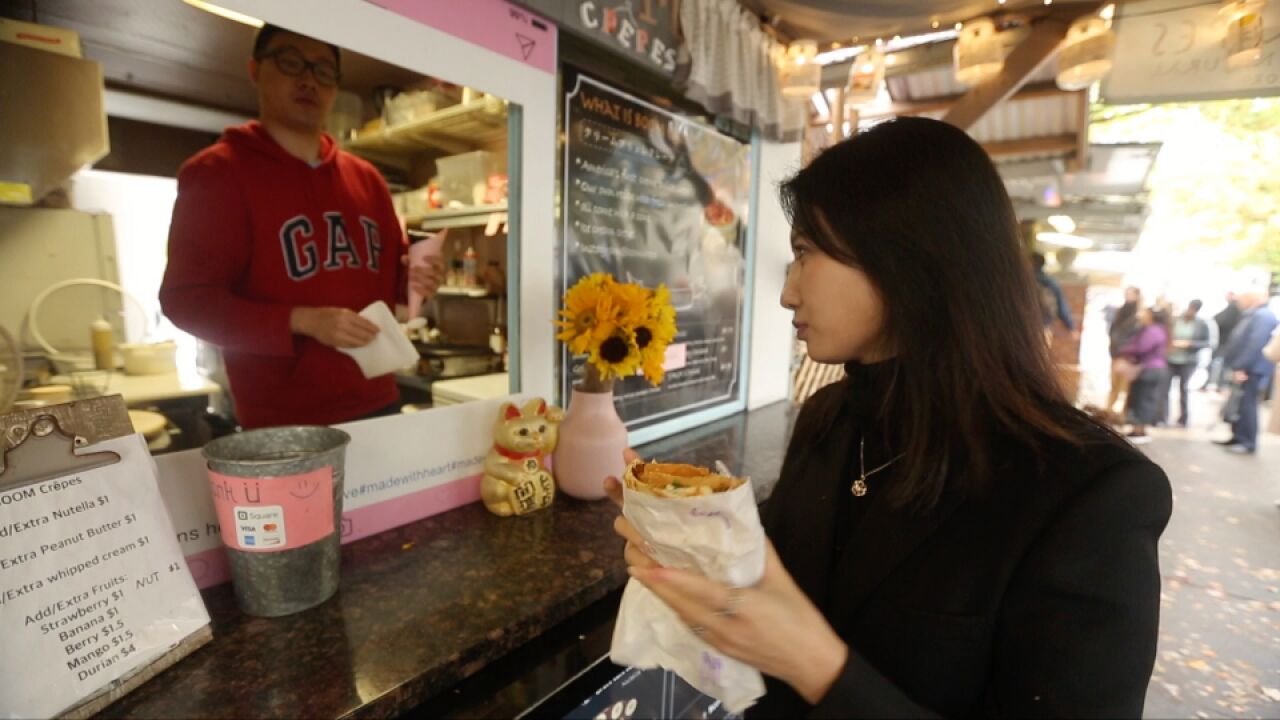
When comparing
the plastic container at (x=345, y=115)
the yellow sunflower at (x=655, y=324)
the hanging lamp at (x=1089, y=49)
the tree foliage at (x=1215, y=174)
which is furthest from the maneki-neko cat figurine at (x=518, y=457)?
the tree foliage at (x=1215, y=174)

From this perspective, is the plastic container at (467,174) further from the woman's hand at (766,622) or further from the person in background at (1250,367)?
the person in background at (1250,367)

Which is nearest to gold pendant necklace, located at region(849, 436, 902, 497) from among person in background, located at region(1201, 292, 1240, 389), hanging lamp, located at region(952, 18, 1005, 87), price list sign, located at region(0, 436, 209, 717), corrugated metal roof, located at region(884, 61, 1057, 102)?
price list sign, located at region(0, 436, 209, 717)

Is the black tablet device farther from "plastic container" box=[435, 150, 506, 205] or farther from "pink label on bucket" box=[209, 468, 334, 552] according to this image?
"plastic container" box=[435, 150, 506, 205]

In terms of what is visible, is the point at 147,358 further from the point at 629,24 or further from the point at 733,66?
the point at 733,66

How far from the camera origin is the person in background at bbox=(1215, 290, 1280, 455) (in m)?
4.44

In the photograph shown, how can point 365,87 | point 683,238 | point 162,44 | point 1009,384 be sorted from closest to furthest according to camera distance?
point 1009,384 < point 162,44 < point 365,87 < point 683,238

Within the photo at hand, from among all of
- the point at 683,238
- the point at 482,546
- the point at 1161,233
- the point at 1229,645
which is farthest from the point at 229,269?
the point at 1161,233

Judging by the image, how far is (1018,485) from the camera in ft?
2.35

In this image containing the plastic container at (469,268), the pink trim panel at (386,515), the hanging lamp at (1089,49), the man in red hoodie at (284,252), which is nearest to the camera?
the pink trim panel at (386,515)

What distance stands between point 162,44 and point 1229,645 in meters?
4.08

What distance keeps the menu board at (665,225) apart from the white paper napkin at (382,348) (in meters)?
0.47

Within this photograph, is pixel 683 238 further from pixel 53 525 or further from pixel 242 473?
pixel 53 525

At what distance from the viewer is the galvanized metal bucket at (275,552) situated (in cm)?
84

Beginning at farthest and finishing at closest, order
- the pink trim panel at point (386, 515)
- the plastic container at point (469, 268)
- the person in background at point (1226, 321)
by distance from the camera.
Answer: the person in background at point (1226, 321)
the plastic container at point (469, 268)
the pink trim panel at point (386, 515)
